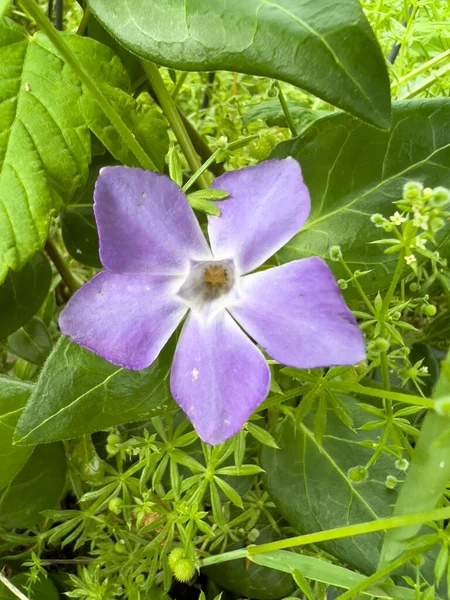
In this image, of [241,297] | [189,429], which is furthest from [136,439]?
[241,297]

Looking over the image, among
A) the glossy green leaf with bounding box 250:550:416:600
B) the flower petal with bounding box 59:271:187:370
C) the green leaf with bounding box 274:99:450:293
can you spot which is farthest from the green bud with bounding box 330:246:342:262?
the glossy green leaf with bounding box 250:550:416:600

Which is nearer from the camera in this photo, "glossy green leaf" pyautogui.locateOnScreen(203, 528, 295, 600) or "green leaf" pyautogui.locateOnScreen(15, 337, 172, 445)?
"green leaf" pyautogui.locateOnScreen(15, 337, 172, 445)

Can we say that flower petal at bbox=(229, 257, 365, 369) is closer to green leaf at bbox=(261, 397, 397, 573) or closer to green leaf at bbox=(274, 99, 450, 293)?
green leaf at bbox=(274, 99, 450, 293)

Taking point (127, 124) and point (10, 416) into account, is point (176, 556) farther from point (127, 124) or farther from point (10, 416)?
point (127, 124)

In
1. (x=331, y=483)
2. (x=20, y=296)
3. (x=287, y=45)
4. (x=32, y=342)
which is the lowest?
(x=331, y=483)

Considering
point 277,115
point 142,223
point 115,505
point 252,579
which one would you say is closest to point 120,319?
point 142,223

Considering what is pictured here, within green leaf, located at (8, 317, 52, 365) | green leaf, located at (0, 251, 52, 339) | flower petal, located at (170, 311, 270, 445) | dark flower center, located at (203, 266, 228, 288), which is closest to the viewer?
flower petal, located at (170, 311, 270, 445)

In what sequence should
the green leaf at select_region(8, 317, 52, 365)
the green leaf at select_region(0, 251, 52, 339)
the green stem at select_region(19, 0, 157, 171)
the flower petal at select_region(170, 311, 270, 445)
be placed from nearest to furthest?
the green stem at select_region(19, 0, 157, 171) < the flower petal at select_region(170, 311, 270, 445) < the green leaf at select_region(0, 251, 52, 339) < the green leaf at select_region(8, 317, 52, 365)
